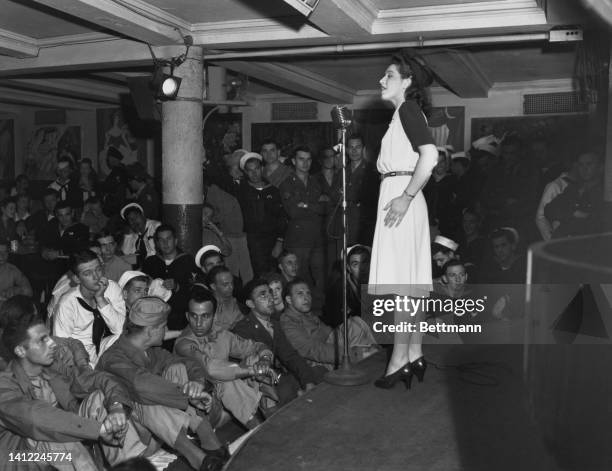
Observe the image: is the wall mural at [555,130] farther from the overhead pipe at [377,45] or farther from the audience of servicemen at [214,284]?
the overhead pipe at [377,45]

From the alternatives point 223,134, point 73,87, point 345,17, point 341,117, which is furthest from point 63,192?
point 341,117

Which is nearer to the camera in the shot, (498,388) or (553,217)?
(498,388)

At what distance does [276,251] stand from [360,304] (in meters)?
2.21

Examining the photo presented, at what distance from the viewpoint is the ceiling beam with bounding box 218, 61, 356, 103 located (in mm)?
8258

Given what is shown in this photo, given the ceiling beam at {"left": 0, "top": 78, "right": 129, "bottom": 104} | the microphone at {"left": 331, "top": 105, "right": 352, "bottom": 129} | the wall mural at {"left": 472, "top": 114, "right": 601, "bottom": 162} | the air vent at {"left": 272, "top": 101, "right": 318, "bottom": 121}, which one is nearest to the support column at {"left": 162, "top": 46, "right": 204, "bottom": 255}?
the microphone at {"left": 331, "top": 105, "right": 352, "bottom": 129}

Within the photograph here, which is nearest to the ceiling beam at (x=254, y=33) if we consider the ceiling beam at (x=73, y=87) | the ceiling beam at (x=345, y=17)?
the ceiling beam at (x=345, y=17)

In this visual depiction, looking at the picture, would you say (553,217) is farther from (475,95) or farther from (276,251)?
(475,95)

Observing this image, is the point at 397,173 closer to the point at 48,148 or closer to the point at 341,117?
the point at 341,117

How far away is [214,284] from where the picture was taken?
543 centimetres

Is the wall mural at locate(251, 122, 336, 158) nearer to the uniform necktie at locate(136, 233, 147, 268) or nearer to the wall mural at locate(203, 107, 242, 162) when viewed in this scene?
the wall mural at locate(203, 107, 242, 162)

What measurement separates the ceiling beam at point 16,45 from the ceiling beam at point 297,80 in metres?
2.03

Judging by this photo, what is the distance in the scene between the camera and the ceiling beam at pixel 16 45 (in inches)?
280

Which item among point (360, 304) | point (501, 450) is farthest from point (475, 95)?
point (501, 450)

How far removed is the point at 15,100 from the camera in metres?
12.4
